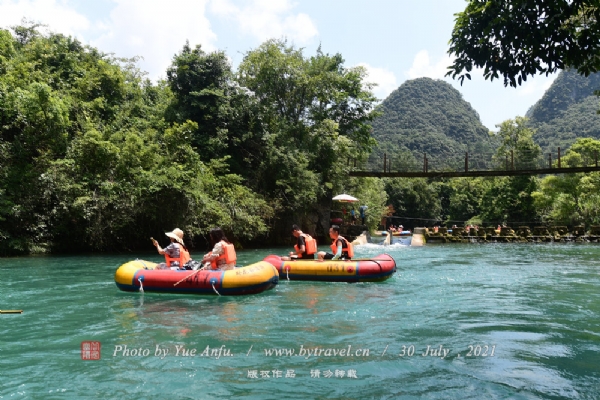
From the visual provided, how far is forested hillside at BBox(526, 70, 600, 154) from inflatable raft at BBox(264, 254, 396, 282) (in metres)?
57.6

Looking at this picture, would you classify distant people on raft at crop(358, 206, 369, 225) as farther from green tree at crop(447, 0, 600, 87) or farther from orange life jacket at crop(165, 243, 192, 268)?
green tree at crop(447, 0, 600, 87)

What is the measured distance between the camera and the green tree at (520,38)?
128 inches

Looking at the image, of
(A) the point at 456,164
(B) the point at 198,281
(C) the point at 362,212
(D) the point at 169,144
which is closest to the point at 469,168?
(A) the point at 456,164

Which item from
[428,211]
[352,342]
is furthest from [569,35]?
[428,211]

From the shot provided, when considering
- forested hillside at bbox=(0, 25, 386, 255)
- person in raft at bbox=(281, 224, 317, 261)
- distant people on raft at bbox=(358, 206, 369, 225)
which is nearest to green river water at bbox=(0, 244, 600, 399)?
person in raft at bbox=(281, 224, 317, 261)

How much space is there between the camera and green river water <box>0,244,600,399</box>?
4035 mm

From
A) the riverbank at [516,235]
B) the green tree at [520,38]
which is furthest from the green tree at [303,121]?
the green tree at [520,38]

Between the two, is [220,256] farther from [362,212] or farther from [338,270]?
[362,212]

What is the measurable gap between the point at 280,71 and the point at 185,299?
16.0 metres

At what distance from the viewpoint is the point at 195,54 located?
20.4m

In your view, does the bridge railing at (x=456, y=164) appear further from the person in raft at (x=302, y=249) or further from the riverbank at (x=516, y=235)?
the person in raft at (x=302, y=249)

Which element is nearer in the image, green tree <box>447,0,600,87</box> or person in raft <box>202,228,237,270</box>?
green tree <box>447,0,600,87</box>

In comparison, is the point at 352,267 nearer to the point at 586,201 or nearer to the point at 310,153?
the point at 310,153

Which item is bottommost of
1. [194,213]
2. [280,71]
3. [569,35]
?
[194,213]
